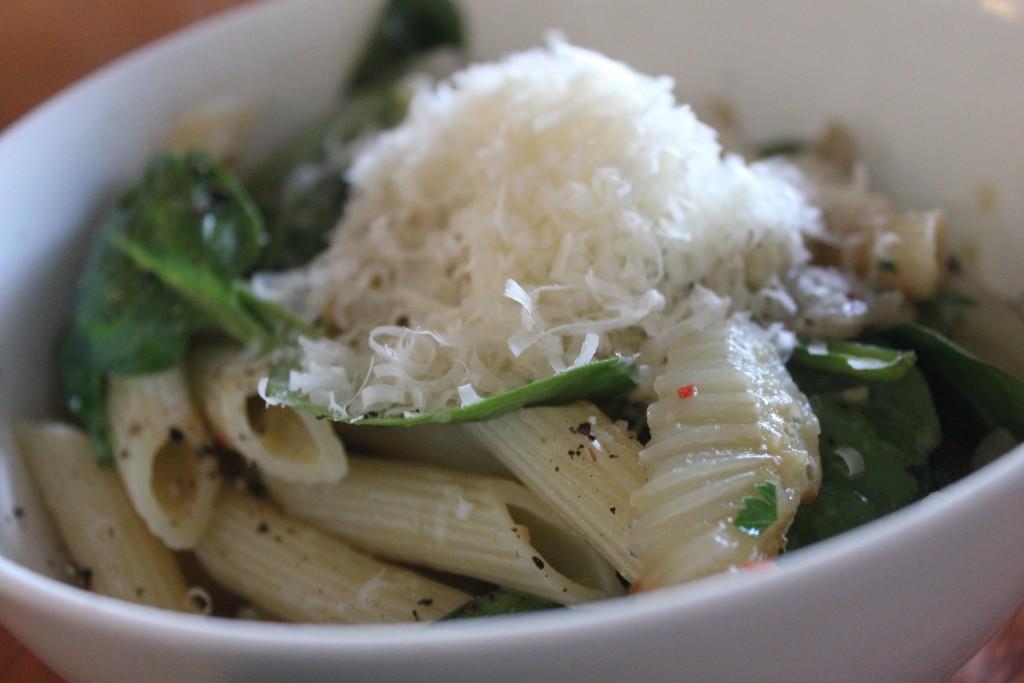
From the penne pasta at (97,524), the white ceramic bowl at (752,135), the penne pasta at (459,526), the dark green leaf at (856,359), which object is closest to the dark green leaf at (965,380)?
the dark green leaf at (856,359)

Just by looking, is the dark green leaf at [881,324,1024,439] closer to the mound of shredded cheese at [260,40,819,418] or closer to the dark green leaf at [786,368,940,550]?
the dark green leaf at [786,368,940,550]

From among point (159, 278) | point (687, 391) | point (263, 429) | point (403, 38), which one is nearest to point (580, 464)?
point (687, 391)

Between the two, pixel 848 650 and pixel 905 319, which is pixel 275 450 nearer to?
pixel 848 650

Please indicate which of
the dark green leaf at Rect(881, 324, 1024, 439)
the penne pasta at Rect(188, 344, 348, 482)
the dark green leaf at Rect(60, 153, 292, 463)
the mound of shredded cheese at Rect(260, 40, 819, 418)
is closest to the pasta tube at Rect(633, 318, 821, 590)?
the mound of shredded cheese at Rect(260, 40, 819, 418)

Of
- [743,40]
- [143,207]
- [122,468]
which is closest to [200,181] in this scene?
[143,207]

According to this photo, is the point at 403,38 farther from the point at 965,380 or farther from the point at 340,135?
the point at 965,380

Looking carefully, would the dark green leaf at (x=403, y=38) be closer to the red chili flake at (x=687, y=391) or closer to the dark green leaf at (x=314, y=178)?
the dark green leaf at (x=314, y=178)
